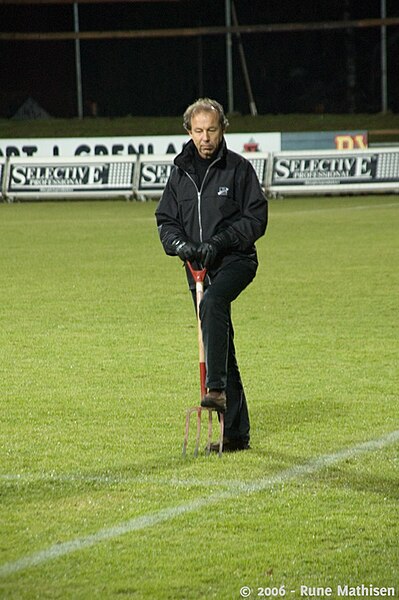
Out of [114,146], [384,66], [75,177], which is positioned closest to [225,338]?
[75,177]

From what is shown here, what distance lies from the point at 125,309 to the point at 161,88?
2646cm

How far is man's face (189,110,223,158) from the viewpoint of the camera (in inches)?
256

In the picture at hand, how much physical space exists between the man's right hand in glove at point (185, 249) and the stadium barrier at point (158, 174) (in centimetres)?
2093

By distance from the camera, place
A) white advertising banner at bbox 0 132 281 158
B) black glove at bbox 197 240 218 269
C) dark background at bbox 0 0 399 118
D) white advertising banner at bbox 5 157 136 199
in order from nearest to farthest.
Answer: black glove at bbox 197 240 218 269 < white advertising banner at bbox 5 157 136 199 < white advertising banner at bbox 0 132 281 158 < dark background at bbox 0 0 399 118

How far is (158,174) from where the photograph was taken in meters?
28.1

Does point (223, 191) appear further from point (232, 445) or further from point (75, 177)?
point (75, 177)

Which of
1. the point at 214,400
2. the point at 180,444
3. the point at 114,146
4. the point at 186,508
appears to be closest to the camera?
Answer: the point at 186,508

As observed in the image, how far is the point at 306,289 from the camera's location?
13.9 m

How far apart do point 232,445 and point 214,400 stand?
375mm

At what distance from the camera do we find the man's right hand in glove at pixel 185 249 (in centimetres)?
650

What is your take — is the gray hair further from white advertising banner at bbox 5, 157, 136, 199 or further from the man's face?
white advertising banner at bbox 5, 157, 136, 199

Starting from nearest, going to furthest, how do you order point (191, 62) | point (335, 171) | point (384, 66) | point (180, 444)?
point (180, 444) < point (335, 171) < point (384, 66) < point (191, 62)

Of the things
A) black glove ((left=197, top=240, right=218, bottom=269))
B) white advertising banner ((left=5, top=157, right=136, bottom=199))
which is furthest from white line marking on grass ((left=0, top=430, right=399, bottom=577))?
white advertising banner ((left=5, top=157, right=136, bottom=199))

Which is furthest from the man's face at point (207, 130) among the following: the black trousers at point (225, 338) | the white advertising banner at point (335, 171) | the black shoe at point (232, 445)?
the white advertising banner at point (335, 171)
